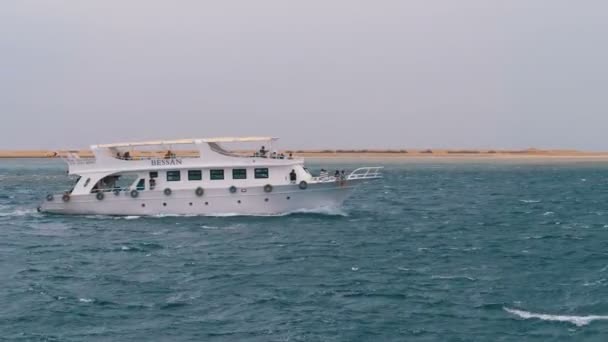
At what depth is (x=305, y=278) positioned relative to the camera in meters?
30.2

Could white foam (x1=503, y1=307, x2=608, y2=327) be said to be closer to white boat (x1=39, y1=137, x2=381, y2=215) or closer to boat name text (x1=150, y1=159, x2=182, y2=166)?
white boat (x1=39, y1=137, x2=381, y2=215)

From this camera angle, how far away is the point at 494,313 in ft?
79.4

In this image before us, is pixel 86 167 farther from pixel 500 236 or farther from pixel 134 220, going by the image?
pixel 500 236

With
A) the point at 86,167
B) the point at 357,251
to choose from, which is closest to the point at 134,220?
the point at 86,167

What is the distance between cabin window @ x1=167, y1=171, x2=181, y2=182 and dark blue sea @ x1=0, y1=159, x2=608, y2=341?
Result: 281cm

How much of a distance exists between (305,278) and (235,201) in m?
19.7

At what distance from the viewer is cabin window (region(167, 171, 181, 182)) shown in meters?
50.1

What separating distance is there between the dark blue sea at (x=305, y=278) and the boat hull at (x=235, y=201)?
814 mm

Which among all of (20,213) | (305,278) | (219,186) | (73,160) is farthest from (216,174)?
(305,278)

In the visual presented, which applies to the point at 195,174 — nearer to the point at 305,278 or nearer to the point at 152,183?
the point at 152,183

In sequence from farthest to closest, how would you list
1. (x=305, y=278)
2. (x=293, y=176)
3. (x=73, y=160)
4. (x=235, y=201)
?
(x=73, y=160)
(x=293, y=176)
(x=235, y=201)
(x=305, y=278)

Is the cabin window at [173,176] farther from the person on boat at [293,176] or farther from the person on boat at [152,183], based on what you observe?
the person on boat at [293,176]

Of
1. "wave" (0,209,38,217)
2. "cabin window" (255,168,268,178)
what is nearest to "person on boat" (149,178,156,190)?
"cabin window" (255,168,268,178)

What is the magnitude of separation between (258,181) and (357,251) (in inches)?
575
